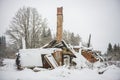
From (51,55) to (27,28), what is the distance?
1014mm

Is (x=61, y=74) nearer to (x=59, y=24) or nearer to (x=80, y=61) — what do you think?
(x=80, y=61)

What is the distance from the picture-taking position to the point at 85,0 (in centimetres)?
448

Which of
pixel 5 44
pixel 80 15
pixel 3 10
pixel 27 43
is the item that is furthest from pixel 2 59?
pixel 80 15

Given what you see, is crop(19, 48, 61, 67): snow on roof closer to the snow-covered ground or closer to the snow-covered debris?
the snow-covered ground

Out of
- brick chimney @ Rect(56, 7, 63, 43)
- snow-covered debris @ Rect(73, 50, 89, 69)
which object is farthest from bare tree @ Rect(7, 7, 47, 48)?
snow-covered debris @ Rect(73, 50, 89, 69)

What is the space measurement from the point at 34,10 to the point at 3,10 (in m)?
0.71

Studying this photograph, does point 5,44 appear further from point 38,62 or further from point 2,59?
point 38,62

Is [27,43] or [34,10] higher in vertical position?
[34,10]

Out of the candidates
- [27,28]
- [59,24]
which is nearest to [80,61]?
[59,24]

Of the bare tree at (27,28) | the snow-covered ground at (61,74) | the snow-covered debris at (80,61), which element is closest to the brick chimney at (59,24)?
the bare tree at (27,28)

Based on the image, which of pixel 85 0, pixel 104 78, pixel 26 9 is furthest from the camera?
pixel 26 9

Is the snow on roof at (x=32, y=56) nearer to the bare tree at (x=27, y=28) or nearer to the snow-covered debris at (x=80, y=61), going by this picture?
the bare tree at (x=27, y=28)

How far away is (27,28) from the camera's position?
5234 millimetres

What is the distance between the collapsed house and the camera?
15.3ft
